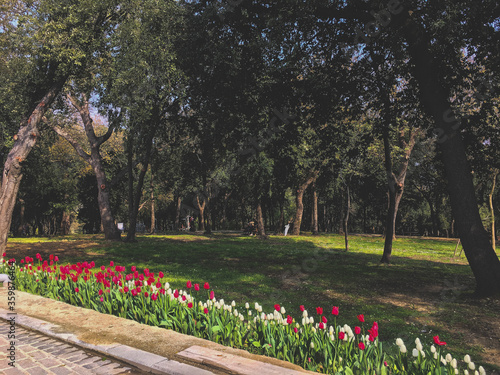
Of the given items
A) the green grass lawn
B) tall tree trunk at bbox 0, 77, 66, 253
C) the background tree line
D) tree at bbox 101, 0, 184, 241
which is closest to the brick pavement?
the green grass lawn

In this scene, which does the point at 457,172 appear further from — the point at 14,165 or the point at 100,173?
the point at 100,173

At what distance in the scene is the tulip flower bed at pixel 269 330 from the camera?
12.0 ft

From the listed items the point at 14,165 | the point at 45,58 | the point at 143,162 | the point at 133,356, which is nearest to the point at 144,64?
the point at 45,58

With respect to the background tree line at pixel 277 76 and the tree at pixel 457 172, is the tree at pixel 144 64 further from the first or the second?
the tree at pixel 457 172

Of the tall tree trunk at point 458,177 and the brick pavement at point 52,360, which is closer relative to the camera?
the brick pavement at point 52,360

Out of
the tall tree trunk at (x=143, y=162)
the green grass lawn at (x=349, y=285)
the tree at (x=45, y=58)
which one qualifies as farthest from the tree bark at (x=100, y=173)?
the tree at (x=45, y=58)

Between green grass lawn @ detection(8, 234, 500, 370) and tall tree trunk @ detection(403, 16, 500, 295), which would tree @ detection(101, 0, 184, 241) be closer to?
green grass lawn @ detection(8, 234, 500, 370)

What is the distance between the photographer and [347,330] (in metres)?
4.09

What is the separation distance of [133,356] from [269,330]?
1.72 meters

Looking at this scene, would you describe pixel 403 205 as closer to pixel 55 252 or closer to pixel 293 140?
pixel 293 140

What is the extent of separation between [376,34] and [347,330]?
9.36 m

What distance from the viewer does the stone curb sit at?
3.96 meters

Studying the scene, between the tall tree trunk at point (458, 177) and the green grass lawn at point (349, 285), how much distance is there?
797 mm

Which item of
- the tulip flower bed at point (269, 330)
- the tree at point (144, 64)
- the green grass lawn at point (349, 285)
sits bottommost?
the green grass lawn at point (349, 285)
